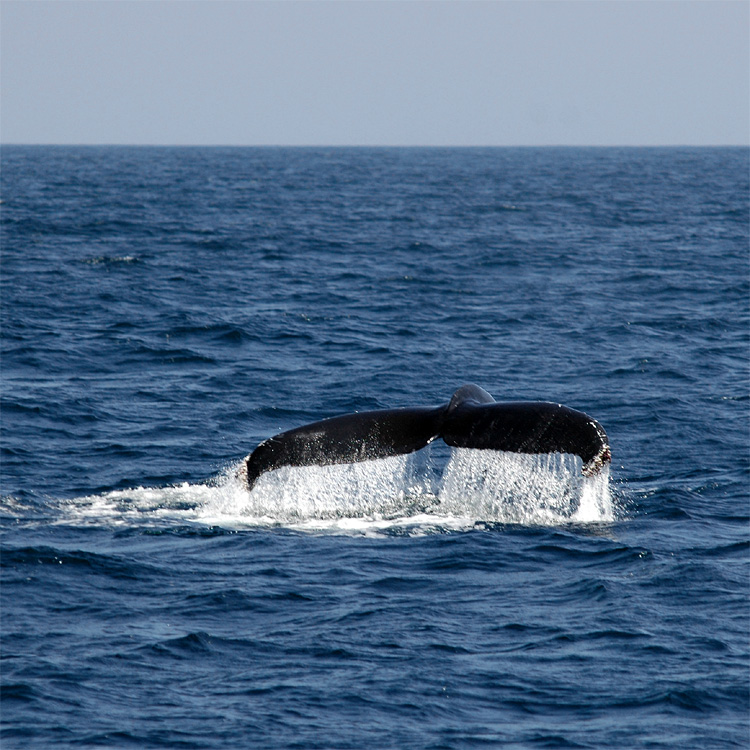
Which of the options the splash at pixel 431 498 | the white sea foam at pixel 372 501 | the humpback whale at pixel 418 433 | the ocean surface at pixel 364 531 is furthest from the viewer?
the splash at pixel 431 498

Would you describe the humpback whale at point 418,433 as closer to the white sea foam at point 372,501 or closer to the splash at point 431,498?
the white sea foam at point 372,501

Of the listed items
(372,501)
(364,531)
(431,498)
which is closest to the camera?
(364,531)

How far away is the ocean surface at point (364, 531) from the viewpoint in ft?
27.9

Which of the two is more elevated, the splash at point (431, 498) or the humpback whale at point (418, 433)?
the humpback whale at point (418, 433)

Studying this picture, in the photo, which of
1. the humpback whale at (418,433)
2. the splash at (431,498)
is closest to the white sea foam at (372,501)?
the splash at (431,498)

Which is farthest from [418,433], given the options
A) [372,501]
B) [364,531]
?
[372,501]

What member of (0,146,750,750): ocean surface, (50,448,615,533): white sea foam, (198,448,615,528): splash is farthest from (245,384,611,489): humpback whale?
(198,448,615,528): splash

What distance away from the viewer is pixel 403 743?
802 cm

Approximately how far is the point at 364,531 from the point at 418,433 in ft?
4.84

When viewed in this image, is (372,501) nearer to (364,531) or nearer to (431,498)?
(431,498)

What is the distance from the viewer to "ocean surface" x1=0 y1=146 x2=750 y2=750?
849cm

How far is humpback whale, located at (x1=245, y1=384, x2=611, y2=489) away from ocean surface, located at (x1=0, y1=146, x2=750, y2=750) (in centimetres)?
54

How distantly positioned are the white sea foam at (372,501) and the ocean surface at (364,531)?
1.7 inches

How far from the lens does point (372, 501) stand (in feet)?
42.3
